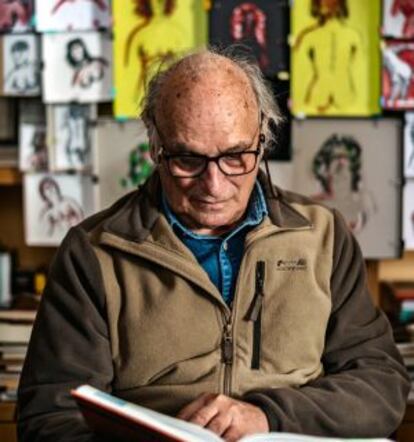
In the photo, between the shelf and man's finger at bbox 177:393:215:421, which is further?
the shelf

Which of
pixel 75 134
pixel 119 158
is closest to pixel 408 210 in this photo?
pixel 119 158

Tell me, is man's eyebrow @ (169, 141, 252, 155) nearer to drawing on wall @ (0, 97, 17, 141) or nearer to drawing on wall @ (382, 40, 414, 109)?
drawing on wall @ (382, 40, 414, 109)

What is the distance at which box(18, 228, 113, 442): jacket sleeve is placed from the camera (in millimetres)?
1202

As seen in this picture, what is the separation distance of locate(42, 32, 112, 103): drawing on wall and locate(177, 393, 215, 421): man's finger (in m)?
1.07

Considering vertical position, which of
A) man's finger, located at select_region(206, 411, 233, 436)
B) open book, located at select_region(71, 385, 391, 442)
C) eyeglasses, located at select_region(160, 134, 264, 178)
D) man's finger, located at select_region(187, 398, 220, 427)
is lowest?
man's finger, located at select_region(206, 411, 233, 436)

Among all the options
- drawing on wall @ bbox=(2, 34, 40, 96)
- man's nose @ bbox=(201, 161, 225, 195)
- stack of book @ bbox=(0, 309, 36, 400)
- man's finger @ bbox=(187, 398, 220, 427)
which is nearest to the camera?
man's finger @ bbox=(187, 398, 220, 427)

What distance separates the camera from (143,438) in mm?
979

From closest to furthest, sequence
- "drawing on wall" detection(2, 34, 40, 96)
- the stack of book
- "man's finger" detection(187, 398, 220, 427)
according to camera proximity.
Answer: "man's finger" detection(187, 398, 220, 427), the stack of book, "drawing on wall" detection(2, 34, 40, 96)

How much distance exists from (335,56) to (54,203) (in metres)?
0.79

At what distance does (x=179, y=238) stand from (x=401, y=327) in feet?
2.83

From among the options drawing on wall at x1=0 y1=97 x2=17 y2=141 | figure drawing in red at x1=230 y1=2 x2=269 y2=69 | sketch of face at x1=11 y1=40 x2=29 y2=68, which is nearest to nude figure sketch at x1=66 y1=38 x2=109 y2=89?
sketch of face at x1=11 y1=40 x2=29 y2=68

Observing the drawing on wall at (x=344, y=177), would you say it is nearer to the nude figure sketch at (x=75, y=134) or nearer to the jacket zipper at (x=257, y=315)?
the nude figure sketch at (x=75, y=134)

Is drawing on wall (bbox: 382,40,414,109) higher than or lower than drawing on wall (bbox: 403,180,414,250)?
higher

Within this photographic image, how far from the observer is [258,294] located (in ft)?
4.23
